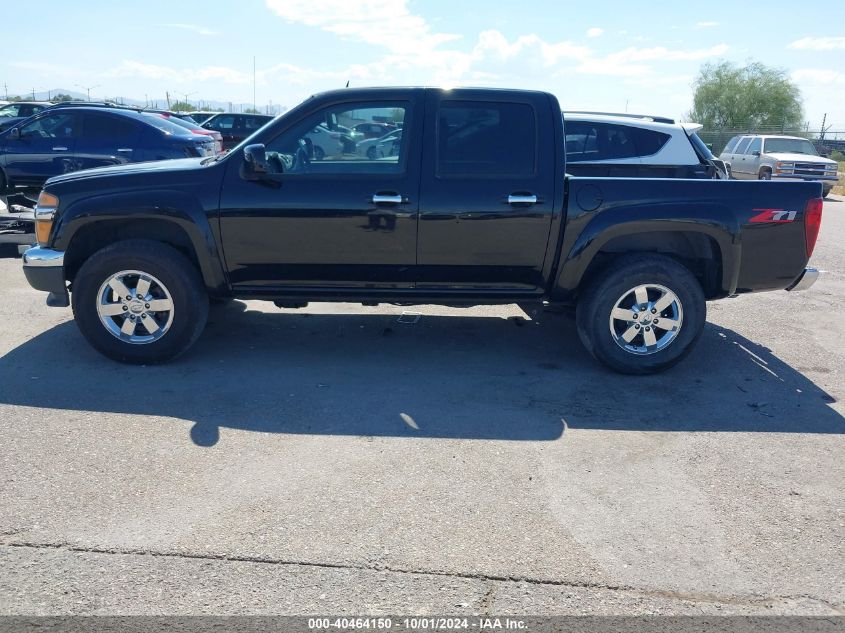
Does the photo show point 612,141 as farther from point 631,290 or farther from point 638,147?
point 631,290

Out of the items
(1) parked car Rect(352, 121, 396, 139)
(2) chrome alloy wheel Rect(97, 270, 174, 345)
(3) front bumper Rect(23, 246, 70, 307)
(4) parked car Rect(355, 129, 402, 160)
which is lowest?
(2) chrome alloy wheel Rect(97, 270, 174, 345)

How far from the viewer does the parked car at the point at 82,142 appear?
12117mm

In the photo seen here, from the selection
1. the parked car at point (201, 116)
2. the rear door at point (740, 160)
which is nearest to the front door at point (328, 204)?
the rear door at point (740, 160)

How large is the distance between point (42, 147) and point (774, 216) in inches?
434

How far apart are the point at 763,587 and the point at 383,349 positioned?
11.8ft

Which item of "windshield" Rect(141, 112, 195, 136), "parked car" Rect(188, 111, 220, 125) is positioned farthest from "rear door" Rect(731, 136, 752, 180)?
"parked car" Rect(188, 111, 220, 125)

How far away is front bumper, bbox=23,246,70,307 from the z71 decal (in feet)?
16.1

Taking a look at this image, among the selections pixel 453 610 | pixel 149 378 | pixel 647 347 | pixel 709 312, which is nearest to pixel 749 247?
pixel 647 347

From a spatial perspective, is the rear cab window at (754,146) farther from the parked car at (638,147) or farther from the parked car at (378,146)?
the parked car at (378,146)

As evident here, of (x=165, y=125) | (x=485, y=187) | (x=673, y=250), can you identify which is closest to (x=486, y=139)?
(x=485, y=187)

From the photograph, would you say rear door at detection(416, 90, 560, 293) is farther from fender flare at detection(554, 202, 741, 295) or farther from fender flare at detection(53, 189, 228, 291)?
fender flare at detection(53, 189, 228, 291)

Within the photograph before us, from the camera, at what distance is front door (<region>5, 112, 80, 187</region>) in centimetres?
1230

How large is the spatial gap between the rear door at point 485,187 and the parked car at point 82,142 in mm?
7706

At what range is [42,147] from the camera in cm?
1238
